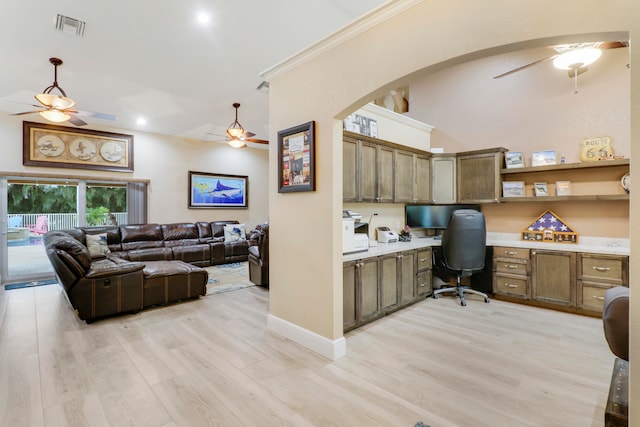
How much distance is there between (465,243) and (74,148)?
6967mm

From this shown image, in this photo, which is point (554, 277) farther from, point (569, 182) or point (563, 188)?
point (569, 182)

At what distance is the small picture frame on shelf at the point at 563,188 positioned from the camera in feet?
12.7

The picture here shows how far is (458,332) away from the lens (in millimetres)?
3020

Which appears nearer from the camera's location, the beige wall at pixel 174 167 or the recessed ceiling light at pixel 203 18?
the recessed ceiling light at pixel 203 18

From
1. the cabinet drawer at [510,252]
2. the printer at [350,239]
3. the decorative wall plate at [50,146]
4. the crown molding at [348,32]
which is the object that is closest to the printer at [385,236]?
the printer at [350,239]

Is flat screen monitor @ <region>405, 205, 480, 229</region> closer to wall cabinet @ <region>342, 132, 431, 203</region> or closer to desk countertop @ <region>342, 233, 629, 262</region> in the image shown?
wall cabinet @ <region>342, 132, 431, 203</region>

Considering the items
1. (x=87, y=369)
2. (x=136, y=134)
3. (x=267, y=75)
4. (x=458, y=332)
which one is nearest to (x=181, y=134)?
(x=136, y=134)

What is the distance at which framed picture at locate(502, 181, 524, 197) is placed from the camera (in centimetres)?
416

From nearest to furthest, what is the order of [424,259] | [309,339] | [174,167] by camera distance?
[309,339]
[424,259]
[174,167]

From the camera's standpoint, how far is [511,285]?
3.94m

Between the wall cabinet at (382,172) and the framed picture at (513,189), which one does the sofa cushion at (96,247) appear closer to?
the wall cabinet at (382,172)

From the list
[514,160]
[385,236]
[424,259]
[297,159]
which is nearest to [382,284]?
[385,236]

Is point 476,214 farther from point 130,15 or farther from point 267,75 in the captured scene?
point 130,15

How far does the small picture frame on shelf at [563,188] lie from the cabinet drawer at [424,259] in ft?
5.98
